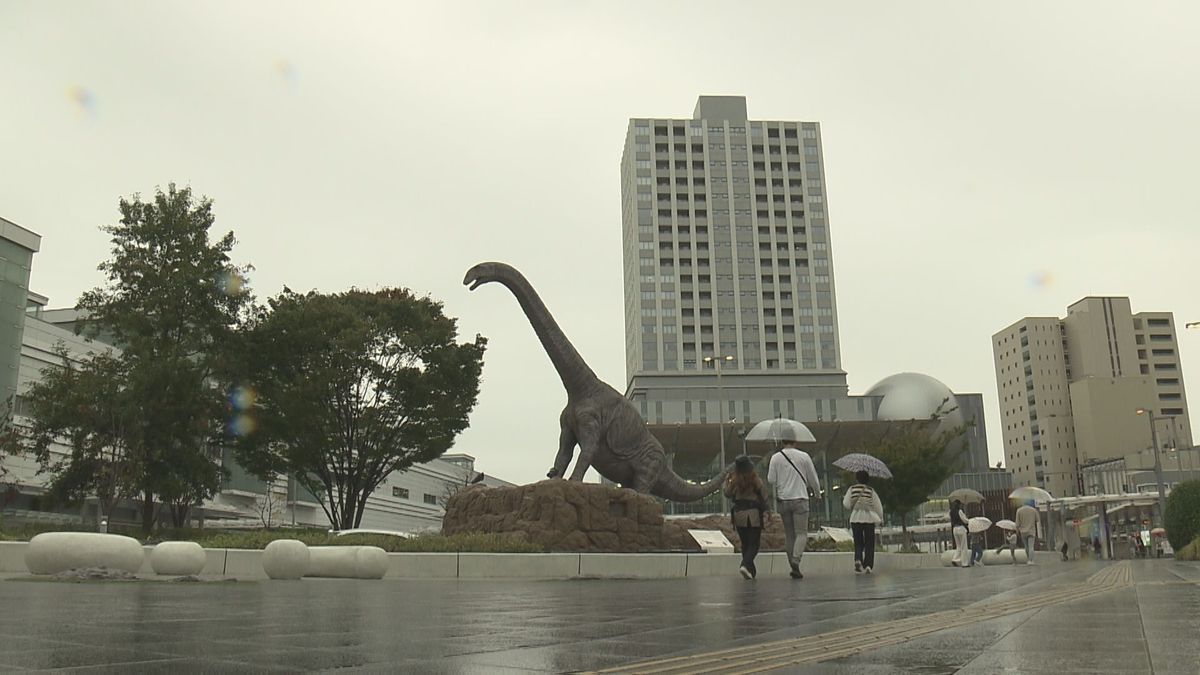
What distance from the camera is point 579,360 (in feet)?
74.0

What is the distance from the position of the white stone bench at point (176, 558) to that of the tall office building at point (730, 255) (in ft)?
330

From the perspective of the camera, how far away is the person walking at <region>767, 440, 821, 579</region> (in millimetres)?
12594

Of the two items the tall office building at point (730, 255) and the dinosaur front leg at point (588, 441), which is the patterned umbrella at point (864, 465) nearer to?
the dinosaur front leg at point (588, 441)

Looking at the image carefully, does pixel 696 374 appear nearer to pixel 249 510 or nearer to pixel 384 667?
pixel 249 510

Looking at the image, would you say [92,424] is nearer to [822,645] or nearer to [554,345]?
[554,345]

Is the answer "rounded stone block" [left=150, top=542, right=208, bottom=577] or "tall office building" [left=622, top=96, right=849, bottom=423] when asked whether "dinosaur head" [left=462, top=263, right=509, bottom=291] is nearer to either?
"rounded stone block" [left=150, top=542, right=208, bottom=577]

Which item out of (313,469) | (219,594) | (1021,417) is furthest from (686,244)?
(219,594)

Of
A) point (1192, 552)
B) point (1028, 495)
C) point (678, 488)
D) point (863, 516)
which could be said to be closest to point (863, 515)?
point (863, 516)

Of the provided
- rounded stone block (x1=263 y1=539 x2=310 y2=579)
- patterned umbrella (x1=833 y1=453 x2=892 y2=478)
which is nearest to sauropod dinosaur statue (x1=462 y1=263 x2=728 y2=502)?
patterned umbrella (x1=833 y1=453 x2=892 y2=478)

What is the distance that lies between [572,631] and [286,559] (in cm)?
904

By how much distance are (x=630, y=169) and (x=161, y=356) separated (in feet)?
332

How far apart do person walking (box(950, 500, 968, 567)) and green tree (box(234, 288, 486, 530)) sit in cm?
1638

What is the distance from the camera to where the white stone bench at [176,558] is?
41.8 feet

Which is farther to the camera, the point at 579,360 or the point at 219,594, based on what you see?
the point at 579,360
